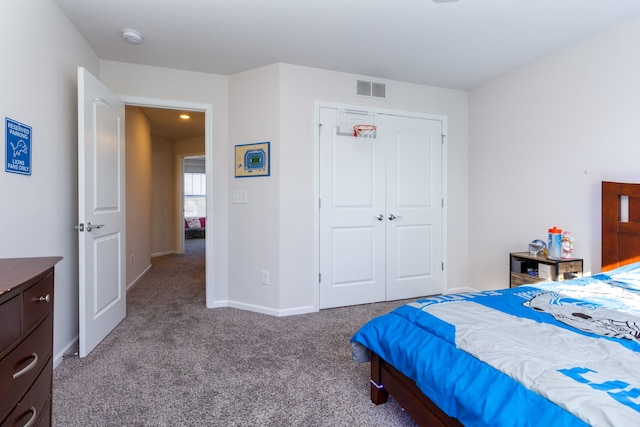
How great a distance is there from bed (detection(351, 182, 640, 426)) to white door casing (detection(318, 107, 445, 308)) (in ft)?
5.21

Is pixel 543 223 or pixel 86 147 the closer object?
pixel 86 147

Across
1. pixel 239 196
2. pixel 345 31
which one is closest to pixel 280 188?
pixel 239 196

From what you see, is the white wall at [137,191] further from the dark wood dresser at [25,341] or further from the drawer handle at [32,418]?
the drawer handle at [32,418]

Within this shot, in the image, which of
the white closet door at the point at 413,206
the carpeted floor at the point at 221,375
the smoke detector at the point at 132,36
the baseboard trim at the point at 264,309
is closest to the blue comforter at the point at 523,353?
the carpeted floor at the point at 221,375

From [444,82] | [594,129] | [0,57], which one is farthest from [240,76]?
[594,129]

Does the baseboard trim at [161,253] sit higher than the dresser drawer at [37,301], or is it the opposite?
the dresser drawer at [37,301]

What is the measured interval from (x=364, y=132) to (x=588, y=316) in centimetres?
236

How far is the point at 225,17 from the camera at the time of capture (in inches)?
89.5

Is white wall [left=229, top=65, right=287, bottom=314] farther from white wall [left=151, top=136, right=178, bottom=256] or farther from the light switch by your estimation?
white wall [left=151, top=136, right=178, bottom=256]

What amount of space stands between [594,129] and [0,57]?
381 cm

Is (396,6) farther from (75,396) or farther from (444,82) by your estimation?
(75,396)

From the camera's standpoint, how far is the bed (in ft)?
2.74

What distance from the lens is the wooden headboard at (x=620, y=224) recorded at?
7.41 ft

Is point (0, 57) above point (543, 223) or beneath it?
above
